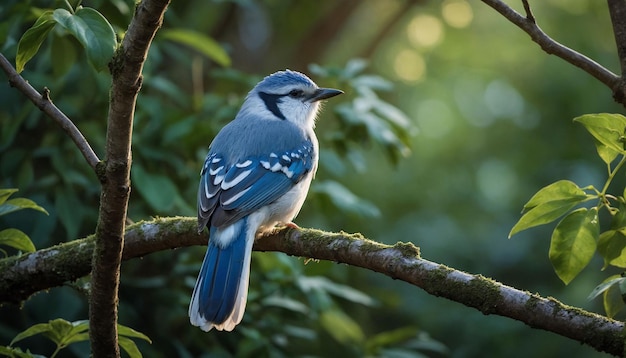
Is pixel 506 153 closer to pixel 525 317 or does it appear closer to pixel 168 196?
pixel 168 196

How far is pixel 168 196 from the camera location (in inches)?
158

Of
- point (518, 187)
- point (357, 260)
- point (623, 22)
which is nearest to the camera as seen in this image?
point (623, 22)

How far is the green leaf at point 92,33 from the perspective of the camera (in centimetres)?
231

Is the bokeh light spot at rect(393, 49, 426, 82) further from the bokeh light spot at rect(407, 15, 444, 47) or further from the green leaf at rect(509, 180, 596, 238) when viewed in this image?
the green leaf at rect(509, 180, 596, 238)

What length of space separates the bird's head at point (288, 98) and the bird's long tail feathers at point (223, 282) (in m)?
1.27

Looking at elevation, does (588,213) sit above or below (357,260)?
above

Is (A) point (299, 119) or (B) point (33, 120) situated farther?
(A) point (299, 119)

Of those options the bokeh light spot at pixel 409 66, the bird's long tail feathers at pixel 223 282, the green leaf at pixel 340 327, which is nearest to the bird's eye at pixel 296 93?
the green leaf at pixel 340 327

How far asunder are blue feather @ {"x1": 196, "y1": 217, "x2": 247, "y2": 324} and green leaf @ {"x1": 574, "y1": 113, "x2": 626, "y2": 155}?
159 cm

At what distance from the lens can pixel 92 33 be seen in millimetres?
2355

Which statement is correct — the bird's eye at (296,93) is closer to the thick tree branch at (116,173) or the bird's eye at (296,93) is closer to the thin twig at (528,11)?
the thick tree branch at (116,173)

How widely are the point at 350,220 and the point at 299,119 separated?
759mm

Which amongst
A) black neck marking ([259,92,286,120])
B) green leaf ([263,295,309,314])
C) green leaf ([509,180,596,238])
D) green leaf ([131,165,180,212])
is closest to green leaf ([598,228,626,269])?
green leaf ([509,180,596,238])

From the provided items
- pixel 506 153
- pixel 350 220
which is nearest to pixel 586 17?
pixel 506 153
